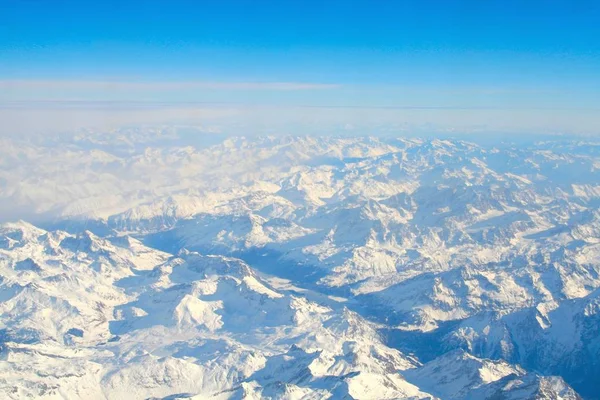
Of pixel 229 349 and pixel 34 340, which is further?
pixel 34 340

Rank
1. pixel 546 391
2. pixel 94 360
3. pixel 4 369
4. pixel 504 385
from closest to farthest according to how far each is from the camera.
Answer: pixel 546 391 → pixel 504 385 → pixel 4 369 → pixel 94 360

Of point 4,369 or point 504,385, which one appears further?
point 4,369

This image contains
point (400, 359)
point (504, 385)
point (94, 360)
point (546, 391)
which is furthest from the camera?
point (400, 359)

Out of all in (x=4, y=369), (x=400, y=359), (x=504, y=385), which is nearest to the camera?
(x=504, y=385)

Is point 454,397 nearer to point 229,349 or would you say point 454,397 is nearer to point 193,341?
point 229,349

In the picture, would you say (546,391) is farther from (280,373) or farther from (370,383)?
(280,373)

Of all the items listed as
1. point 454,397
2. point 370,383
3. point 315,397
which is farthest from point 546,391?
point 315,397

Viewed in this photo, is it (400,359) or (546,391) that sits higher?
(546,391)

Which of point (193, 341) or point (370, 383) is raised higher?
point (370, 383)

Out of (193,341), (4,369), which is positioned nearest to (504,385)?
(193,341)
